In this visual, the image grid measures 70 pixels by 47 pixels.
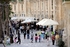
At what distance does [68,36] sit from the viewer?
2005cm

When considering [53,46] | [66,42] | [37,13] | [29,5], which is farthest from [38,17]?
[66,42]

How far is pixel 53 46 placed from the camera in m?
24.3

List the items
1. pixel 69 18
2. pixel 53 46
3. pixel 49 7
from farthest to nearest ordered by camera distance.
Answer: pixel 49 7
pixel 53 46
pixel 69 18

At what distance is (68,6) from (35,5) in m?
34.5

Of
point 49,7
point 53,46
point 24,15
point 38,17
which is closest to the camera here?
point 53,46

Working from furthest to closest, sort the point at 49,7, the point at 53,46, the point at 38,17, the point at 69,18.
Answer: the point at 38,17
the point at 49,7
the point at 53,46
the point at 69,18

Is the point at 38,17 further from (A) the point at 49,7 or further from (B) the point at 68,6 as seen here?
(B) the point at 68,6

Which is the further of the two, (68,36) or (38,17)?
(38,17)

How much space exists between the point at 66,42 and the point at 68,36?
0.96 metres

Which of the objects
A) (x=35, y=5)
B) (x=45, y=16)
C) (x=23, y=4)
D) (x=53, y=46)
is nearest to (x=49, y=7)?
(x=45, y=16)

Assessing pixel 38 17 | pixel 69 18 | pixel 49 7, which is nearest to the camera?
pixel 69 18

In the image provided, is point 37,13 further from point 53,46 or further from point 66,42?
point 66,42

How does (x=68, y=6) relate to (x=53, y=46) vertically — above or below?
above

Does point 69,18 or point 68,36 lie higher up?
point 69,18
